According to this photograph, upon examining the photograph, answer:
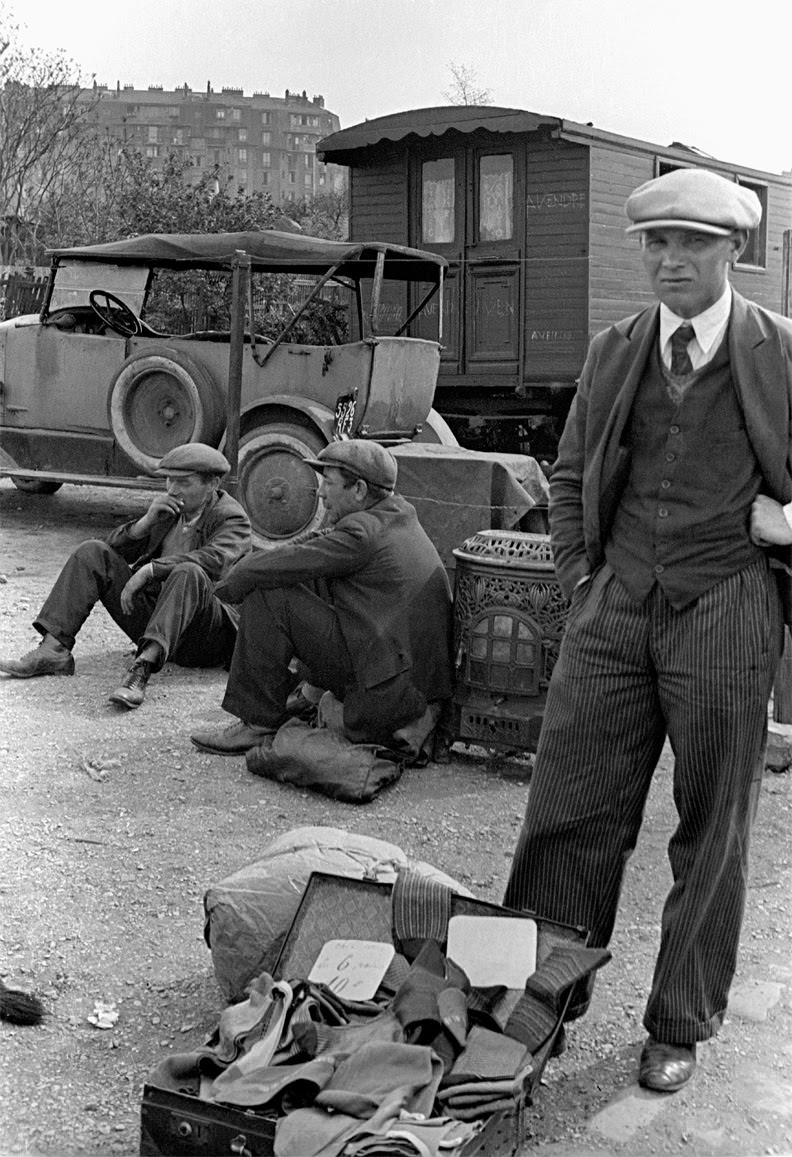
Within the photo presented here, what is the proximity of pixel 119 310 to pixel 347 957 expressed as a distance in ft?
29.4

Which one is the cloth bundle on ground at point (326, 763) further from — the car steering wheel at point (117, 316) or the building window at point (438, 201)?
the building window at point (438, 201)

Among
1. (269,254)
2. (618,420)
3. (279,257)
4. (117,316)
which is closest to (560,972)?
(618,420)

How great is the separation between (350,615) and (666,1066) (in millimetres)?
2605

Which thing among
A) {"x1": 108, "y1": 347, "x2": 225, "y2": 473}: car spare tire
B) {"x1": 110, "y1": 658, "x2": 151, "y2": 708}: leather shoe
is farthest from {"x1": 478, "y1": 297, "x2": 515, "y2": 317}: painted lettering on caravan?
{"x1": 110, "y1": 658, "x2": 151, "y2": 708}: leather shoe

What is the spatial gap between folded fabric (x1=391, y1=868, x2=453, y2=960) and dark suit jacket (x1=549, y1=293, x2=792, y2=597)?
0.75 meters

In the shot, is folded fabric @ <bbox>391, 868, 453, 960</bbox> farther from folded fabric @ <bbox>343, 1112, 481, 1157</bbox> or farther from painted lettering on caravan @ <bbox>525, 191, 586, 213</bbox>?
painted lettering on caravan @ <bbox>525, 191, 586, 213</bbox>

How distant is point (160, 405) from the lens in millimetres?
10508

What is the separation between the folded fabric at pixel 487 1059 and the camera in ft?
8.99

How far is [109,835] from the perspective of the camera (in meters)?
4.68

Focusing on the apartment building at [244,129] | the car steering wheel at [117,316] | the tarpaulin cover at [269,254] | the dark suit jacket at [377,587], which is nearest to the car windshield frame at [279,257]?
the tarpaulin cover at [269,254]

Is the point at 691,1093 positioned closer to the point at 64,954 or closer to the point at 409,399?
the point at 64,954

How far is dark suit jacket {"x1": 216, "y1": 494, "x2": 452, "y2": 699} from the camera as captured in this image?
536cm

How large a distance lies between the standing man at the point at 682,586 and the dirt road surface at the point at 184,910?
187 millimetres

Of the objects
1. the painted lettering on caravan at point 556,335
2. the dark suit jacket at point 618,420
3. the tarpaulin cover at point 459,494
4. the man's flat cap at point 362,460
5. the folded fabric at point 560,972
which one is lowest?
the folded fabric at point 560,972
